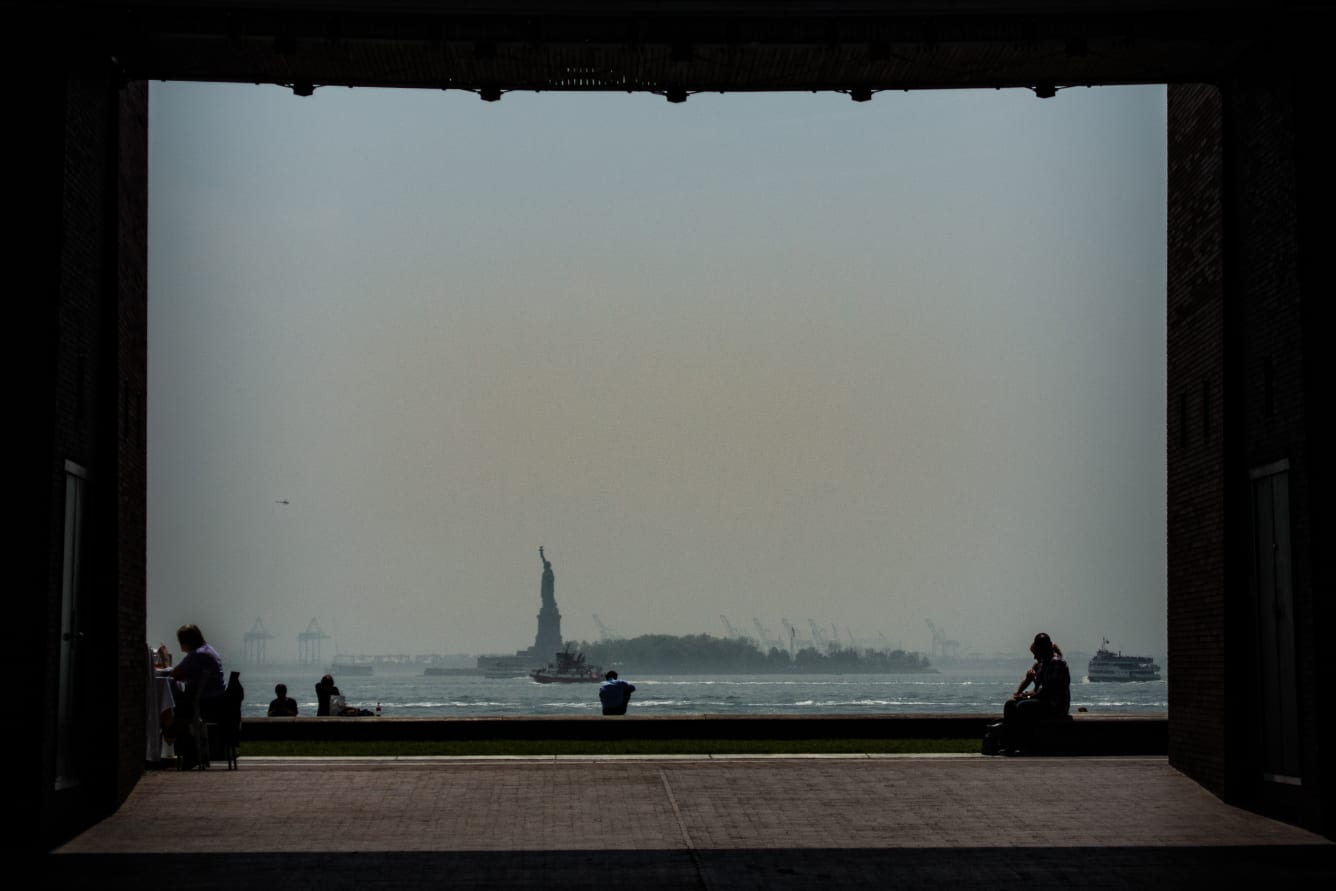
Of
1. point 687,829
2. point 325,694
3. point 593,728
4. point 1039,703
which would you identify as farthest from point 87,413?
point 325,694

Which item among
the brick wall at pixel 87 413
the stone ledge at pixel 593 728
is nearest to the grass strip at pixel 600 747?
the stone ledge at pixel 593 728

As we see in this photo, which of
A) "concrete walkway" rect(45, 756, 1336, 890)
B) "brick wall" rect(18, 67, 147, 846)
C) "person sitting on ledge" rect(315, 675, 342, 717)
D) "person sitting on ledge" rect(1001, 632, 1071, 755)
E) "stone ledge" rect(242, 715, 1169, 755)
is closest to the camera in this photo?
"concrete walkway" rect(45, 756, 1336, 890)

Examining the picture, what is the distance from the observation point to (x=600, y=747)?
72.8ft

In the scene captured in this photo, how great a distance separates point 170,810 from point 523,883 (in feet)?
15.4

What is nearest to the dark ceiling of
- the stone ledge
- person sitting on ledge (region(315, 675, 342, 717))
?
the stone ledge

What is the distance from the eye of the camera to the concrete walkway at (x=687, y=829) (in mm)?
11766

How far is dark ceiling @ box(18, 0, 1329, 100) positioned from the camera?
13.9m

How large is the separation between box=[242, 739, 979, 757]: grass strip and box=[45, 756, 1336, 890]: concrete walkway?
280cm

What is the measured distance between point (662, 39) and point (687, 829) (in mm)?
6252

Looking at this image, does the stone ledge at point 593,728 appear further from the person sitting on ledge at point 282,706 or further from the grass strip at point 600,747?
the person sitting on ledge at point 282,706
